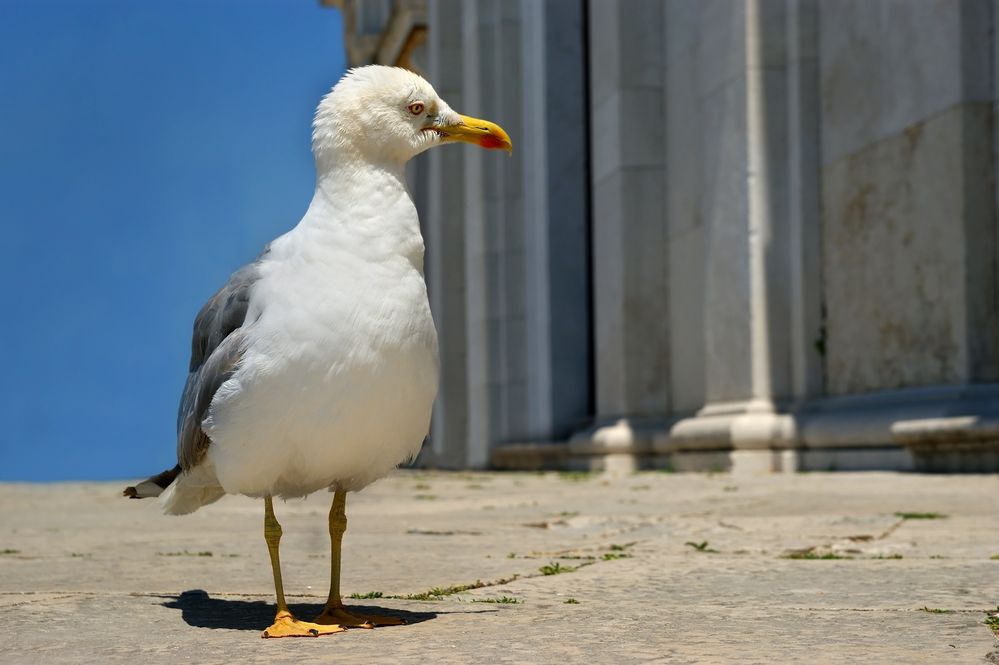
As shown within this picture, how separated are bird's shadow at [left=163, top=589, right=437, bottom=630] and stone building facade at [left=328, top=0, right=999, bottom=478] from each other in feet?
17.9

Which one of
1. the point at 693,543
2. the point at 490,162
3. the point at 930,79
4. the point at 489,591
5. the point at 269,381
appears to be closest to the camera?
the point at 269,381

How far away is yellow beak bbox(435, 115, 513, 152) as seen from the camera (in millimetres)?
3609

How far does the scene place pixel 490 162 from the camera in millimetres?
18297

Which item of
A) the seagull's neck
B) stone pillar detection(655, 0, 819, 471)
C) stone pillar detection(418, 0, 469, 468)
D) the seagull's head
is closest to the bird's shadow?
the seagull's neck

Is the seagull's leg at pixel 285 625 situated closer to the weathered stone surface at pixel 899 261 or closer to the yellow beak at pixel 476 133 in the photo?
the yellow beak at pixel 476 133

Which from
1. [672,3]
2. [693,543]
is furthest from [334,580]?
[672,3]

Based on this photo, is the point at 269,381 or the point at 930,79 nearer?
the point at 269,381

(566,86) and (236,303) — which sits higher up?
(566,86)

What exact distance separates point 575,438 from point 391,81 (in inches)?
441

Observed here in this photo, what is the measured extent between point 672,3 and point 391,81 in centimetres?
1046

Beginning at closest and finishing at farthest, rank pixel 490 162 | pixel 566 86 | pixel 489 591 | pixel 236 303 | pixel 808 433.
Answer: pixel 236 303, pixel 489 591, pixel 808 433, pixel 566 86, pixel 490 162

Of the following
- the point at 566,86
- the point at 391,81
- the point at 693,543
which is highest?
the point at 566,86

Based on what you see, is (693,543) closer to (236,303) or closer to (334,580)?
(334,580)

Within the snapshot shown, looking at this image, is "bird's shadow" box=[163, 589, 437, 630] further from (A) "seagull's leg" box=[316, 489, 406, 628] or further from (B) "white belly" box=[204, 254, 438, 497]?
(B) "white belly" box=[204, 254, 438, 497]
